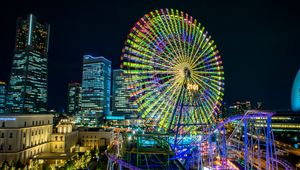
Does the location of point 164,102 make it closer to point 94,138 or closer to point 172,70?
point 172,70

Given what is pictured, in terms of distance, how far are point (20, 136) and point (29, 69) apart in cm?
8922

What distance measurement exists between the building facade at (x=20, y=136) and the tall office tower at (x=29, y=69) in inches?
3199

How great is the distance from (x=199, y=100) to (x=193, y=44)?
8385 millimetres

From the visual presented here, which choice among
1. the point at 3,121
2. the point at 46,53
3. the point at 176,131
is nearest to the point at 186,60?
the point at 176,131

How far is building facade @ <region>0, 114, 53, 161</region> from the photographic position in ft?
135

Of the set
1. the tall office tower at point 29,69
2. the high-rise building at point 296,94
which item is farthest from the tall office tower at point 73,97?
the high-rise building at point 296,94

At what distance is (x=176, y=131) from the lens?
32.7 metres

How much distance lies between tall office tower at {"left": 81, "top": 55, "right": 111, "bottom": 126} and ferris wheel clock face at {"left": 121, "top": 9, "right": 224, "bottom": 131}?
115 metres

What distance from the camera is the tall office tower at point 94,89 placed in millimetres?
145488

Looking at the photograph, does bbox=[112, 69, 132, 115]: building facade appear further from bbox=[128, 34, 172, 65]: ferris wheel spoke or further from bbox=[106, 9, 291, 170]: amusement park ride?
bbox=[128, 34, 172, 65]: ferris wheel spoke

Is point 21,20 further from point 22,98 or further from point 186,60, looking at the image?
point 186,60

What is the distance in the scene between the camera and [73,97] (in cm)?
19325

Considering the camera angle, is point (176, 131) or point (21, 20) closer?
point (176, 131)

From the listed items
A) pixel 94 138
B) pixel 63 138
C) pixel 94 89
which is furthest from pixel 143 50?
pixel 94 89
